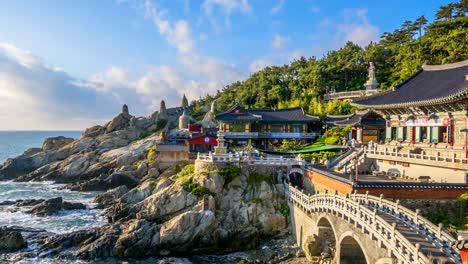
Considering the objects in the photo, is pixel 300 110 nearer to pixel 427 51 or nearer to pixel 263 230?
pixel 427 51

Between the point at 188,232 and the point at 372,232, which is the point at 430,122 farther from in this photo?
the point at 188,232

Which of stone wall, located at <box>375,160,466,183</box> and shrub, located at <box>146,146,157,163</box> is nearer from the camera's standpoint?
stone wall, located at <box>375,160,466,183</box>

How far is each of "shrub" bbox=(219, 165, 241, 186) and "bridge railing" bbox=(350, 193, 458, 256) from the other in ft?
61.8

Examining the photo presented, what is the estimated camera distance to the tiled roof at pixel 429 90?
30.8 meters

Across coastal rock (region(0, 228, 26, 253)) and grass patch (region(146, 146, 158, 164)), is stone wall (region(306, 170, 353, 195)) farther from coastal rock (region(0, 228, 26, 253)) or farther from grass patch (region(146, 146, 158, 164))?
grass patch (region(146, 146, 158, 164))

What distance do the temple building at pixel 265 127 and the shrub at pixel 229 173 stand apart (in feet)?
84.8

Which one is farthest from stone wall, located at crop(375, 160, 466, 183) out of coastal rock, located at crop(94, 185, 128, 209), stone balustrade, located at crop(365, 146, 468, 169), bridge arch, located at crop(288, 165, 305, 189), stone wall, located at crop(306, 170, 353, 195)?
coastal rock, located at crop(94, 185, 128, 209)

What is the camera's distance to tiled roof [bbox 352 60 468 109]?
1214 inches

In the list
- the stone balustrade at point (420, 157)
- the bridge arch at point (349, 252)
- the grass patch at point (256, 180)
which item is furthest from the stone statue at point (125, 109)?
the bridge arch at point (349, 252)

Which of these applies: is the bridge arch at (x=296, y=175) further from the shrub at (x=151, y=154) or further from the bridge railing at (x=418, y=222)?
the shrub at (x=151, y=154)

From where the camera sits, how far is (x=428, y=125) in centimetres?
3369

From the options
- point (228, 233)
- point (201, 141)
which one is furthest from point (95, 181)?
point (228, 233)

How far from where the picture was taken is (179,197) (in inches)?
1564

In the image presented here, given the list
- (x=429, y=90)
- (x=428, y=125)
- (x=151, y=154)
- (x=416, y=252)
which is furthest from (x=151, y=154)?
(x=416, y=252)
